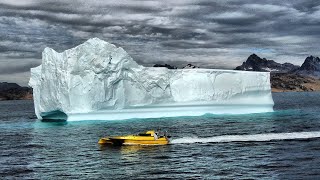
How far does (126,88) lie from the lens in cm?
5997

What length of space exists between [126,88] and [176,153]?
1011 inches

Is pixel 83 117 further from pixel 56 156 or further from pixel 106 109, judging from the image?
pixel 56 156

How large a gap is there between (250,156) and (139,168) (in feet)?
29.7

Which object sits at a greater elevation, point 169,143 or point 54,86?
point 54,86

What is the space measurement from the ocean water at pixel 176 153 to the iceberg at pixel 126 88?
3752mm

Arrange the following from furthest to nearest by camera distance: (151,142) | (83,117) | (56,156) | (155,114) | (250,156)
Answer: (155,114) → (83,117) → (151,142) → (56,156) → (250,156)

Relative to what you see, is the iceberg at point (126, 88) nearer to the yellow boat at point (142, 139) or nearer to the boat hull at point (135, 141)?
the boat hull at point (135, 141)

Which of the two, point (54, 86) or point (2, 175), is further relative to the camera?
point (54, 86)

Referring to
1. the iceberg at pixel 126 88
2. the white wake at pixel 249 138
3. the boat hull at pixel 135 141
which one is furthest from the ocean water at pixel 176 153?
the iceberg at pixel 126 88

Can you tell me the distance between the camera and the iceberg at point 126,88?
56750mm

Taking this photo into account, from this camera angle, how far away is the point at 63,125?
192ft

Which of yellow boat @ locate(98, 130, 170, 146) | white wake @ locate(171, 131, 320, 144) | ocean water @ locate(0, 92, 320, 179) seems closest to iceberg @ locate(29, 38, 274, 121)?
ocean water @ locate(0, 92, 320, 179)

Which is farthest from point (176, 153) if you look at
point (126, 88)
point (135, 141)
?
point (126, 88)

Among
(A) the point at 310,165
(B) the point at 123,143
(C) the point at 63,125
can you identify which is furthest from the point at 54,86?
(A) the point at 310,165
